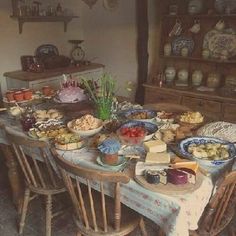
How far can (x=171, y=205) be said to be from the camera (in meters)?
1.35

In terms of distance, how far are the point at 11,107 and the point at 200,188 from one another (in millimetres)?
1597

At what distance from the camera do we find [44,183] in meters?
1.98

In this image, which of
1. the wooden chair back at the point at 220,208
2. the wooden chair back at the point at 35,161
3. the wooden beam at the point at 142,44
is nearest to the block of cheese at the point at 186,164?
the wooden chair back at the point at 220,208

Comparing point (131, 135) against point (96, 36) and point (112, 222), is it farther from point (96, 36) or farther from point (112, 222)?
point (96, 36)

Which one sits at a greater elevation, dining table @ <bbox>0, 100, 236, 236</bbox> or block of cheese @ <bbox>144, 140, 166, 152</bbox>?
block of cheese @ <bbox>144, 140, 166, 152</bbox>

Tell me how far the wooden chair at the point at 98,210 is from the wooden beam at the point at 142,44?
8.15 ft

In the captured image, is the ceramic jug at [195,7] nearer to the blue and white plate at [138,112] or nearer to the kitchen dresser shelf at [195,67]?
the kitchen dresser shelf at [195,67]

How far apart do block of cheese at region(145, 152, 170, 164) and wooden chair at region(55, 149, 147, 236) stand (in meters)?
0.24

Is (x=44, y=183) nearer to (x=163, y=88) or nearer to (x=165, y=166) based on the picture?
(x=165, y=166)

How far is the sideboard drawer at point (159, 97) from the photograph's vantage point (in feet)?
11.4

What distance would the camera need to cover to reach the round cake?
241cm

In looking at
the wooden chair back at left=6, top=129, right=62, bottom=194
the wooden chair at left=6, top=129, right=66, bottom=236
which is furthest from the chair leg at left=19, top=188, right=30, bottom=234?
the wooden chair back at left=6, top=129, right=62, bottom=194

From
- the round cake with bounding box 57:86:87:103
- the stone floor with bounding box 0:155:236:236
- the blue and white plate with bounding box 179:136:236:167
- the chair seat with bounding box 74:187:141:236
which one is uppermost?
the round cake with bounding box 57:86:87:103

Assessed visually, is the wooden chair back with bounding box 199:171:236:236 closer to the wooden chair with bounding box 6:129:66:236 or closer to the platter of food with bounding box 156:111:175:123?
the platter of food with bounding box 156:111:175:123
